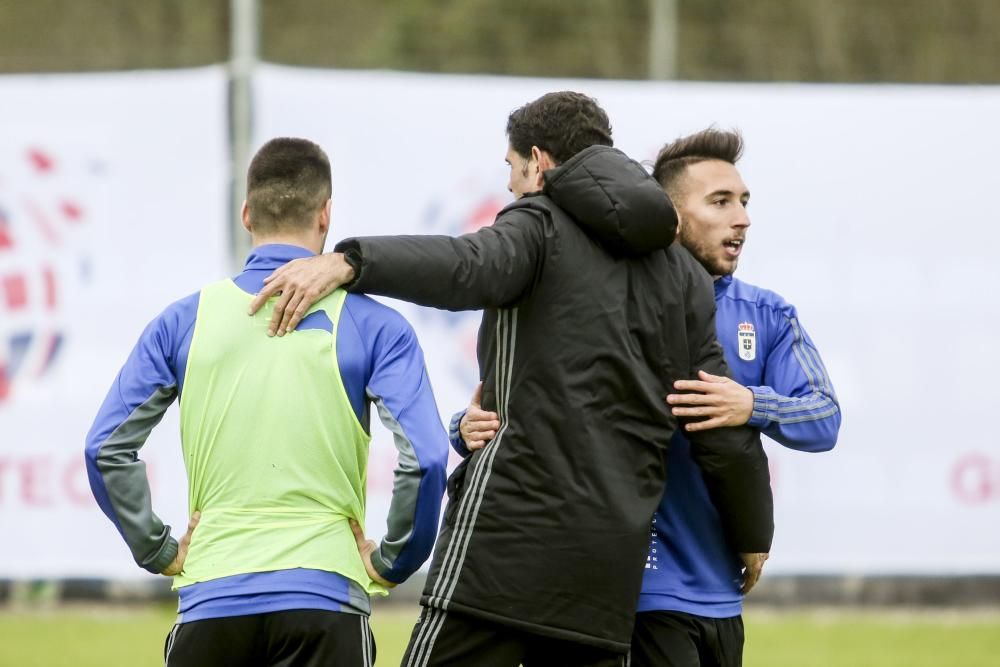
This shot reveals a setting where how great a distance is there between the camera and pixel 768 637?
25.8 ft

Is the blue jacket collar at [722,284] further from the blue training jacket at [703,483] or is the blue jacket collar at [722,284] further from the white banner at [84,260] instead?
the white banner at [84,260]

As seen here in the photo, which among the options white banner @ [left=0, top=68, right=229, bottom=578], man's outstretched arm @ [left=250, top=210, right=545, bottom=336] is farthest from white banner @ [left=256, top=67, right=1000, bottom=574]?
man's outstretched arm @ [left=250, top=210, right=545, bottom=336]

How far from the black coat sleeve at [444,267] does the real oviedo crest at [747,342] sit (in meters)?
0.81

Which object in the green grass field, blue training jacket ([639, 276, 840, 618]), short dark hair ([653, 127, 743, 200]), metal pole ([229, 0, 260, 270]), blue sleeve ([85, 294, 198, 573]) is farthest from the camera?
metal pole ([229, 0, 260, 270])

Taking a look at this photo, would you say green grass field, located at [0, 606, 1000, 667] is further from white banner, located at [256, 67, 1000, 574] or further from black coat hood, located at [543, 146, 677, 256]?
black coat hood, located at [543, 146, 677, 256]

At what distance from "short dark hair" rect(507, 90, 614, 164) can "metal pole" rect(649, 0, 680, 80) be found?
5388 mm

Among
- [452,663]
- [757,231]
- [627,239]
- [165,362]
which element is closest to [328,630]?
[452,663]

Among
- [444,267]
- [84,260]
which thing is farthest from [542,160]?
[84,260]

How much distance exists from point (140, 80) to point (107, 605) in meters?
2.98

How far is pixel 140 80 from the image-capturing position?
7941 millimetres

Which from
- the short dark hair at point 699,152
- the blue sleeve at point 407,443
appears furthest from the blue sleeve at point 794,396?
the blue sleeve at point 407,443

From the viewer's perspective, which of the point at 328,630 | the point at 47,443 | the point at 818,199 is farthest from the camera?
the point at 818,199

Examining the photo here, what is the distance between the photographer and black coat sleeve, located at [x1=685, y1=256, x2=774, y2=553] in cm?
358

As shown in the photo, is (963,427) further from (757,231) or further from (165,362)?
(165,362)
